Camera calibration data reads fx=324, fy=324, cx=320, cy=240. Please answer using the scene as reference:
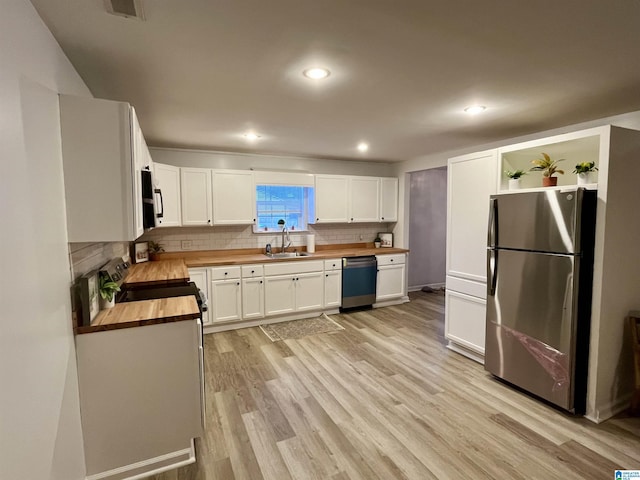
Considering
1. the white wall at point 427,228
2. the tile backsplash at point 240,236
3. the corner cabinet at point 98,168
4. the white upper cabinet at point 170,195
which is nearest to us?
the corner cabinet at point 98,168

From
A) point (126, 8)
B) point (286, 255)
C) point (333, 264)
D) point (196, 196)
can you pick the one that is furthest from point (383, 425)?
point (196, 196)

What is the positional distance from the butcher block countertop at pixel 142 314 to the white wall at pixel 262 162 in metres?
2.65

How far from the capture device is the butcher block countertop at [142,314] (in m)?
1.80

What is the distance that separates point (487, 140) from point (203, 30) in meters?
3.39

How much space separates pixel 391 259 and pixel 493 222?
237 centimetres

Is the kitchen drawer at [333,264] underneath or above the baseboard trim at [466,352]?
above

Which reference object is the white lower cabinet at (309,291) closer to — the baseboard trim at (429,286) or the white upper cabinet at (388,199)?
the white upper cabinet at (388,199)

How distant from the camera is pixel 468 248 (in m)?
3.30

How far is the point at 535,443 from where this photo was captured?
2.12 meters

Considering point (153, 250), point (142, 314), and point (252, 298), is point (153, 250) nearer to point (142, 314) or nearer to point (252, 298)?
point (252, 298)

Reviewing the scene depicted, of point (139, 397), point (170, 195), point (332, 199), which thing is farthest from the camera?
point (332, 199)

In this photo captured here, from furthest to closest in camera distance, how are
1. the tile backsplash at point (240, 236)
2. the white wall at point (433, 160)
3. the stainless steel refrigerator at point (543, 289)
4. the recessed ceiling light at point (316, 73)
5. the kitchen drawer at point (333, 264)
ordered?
the kitchen drawer at point (333, 264) → the tile backsplash at point (240, 236) → the white wall at point (433, 160) → the stainless steel refrigerator at point (543, 289) → the recessed ceiling light at point (316, 73)

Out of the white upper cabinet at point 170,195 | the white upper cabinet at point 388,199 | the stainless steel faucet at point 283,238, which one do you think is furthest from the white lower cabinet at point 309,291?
the white upper cabinet at point 170,195

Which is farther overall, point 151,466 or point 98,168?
point 151,466
